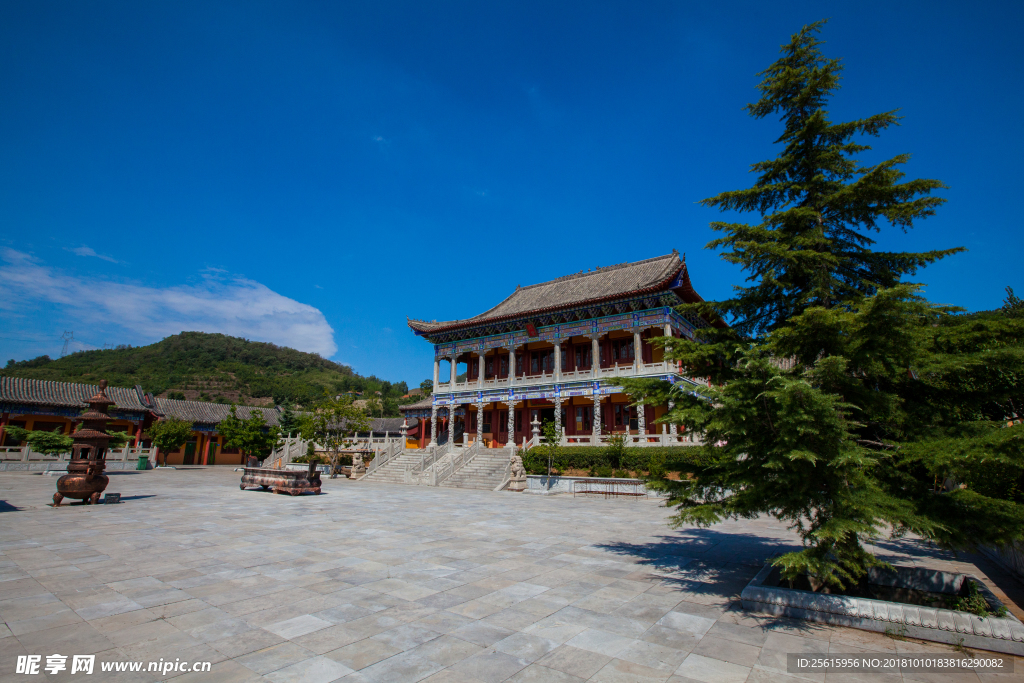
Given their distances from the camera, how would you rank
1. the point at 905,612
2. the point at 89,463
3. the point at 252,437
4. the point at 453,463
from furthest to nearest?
the point at 252,437, the point at 453,463, the point at 89,463, the point at 905,612

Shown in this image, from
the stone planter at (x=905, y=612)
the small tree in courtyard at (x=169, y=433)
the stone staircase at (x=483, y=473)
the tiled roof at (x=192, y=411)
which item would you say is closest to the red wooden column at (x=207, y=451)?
the tiled roof at (x=192, y=411)

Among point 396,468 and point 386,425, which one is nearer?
point 396,468

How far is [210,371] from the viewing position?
248 feet

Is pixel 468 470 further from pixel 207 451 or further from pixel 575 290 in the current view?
pixel 207 451

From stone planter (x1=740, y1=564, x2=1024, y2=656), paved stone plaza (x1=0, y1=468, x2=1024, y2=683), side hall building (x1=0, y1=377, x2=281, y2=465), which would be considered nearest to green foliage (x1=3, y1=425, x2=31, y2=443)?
side hall building (x1=0, y1=377, x2=281, y2=465)

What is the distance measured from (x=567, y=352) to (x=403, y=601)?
22111 millimetres

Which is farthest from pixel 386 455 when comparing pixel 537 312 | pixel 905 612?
pixel 905 612

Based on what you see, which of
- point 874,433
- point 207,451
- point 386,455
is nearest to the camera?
point 874,433

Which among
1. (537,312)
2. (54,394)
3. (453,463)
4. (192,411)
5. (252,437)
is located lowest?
(453,463)

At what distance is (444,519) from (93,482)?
27.4ft

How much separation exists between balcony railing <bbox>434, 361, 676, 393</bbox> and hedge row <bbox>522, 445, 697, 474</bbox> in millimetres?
3413

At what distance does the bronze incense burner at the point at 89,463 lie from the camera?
1096 cm

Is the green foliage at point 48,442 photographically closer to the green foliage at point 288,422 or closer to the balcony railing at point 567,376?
the green foliage at point 288,422

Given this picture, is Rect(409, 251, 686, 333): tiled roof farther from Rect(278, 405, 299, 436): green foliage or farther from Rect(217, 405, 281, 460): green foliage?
Rect(278, 405, 299, 436): green foliage
